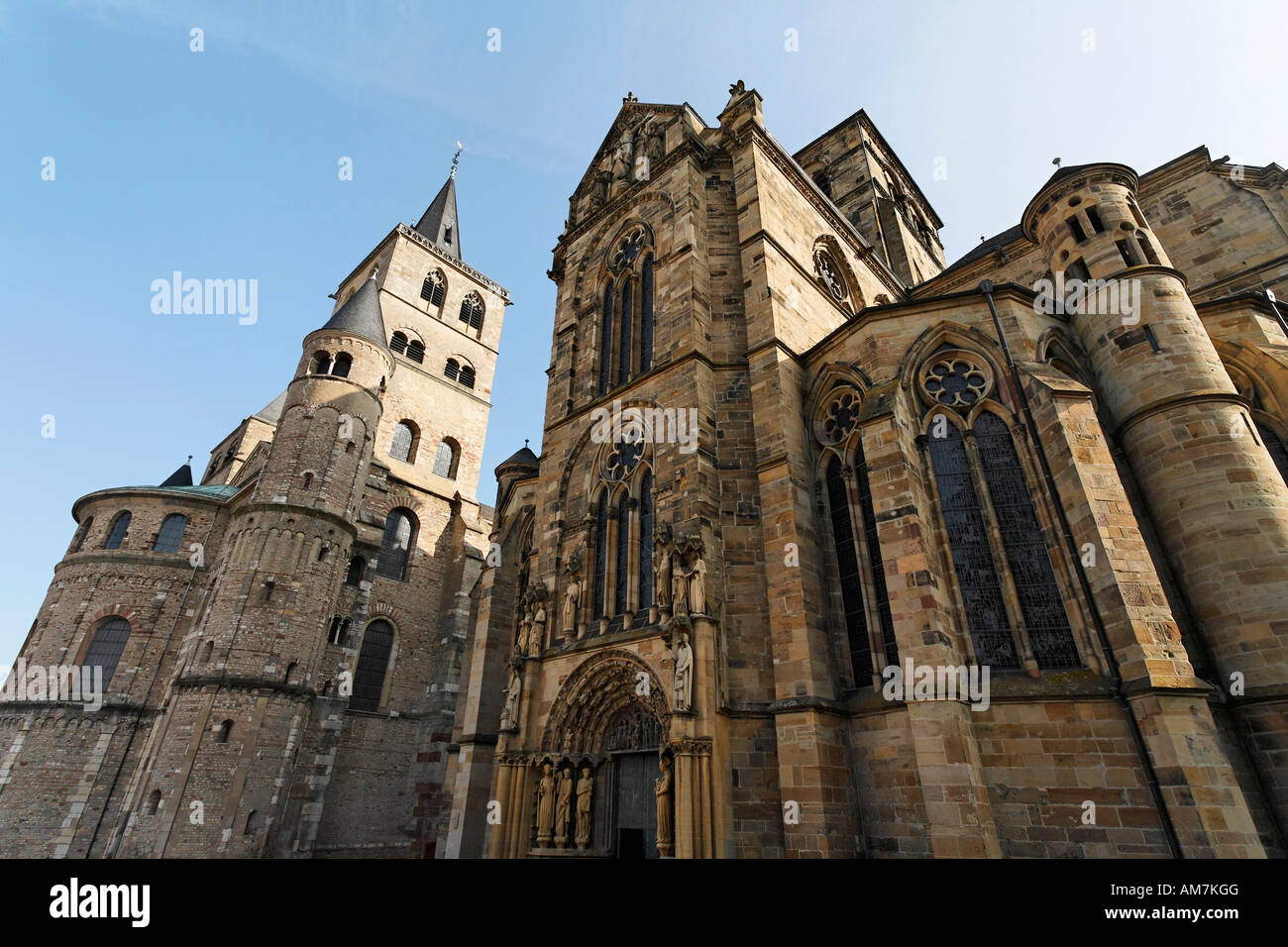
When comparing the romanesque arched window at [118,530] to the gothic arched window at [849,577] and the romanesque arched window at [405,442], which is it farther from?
the gothic arched window at [849,577]

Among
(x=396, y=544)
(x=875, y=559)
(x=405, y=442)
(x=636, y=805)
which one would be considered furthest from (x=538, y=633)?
(x=405, y=442)

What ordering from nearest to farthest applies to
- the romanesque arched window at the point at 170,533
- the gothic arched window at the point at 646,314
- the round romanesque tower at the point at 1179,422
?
the round romanesque tower at the point at 1179,422
the gothic arched window at the point at 646,314
the romanesque arched window at the point at 170,533

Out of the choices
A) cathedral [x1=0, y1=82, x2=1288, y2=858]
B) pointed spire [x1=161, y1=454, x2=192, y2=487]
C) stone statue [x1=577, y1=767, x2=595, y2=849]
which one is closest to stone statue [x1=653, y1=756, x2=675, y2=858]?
cathedral [x1=0, y1=82, x2=1288, y2=858]

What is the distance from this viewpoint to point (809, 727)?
8750 millimetres

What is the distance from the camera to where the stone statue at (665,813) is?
9.02 m

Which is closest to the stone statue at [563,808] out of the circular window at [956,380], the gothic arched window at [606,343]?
the gothic arched window at [606,343]

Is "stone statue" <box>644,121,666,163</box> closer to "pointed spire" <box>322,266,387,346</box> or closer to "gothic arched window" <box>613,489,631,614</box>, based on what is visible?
"gothic arched window" <box>613,489,631,614</box>

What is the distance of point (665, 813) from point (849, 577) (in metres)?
4.77

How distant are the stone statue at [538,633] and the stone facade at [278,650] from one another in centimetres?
900

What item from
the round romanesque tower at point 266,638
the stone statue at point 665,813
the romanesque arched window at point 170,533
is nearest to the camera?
the stone statue at point 665,813
